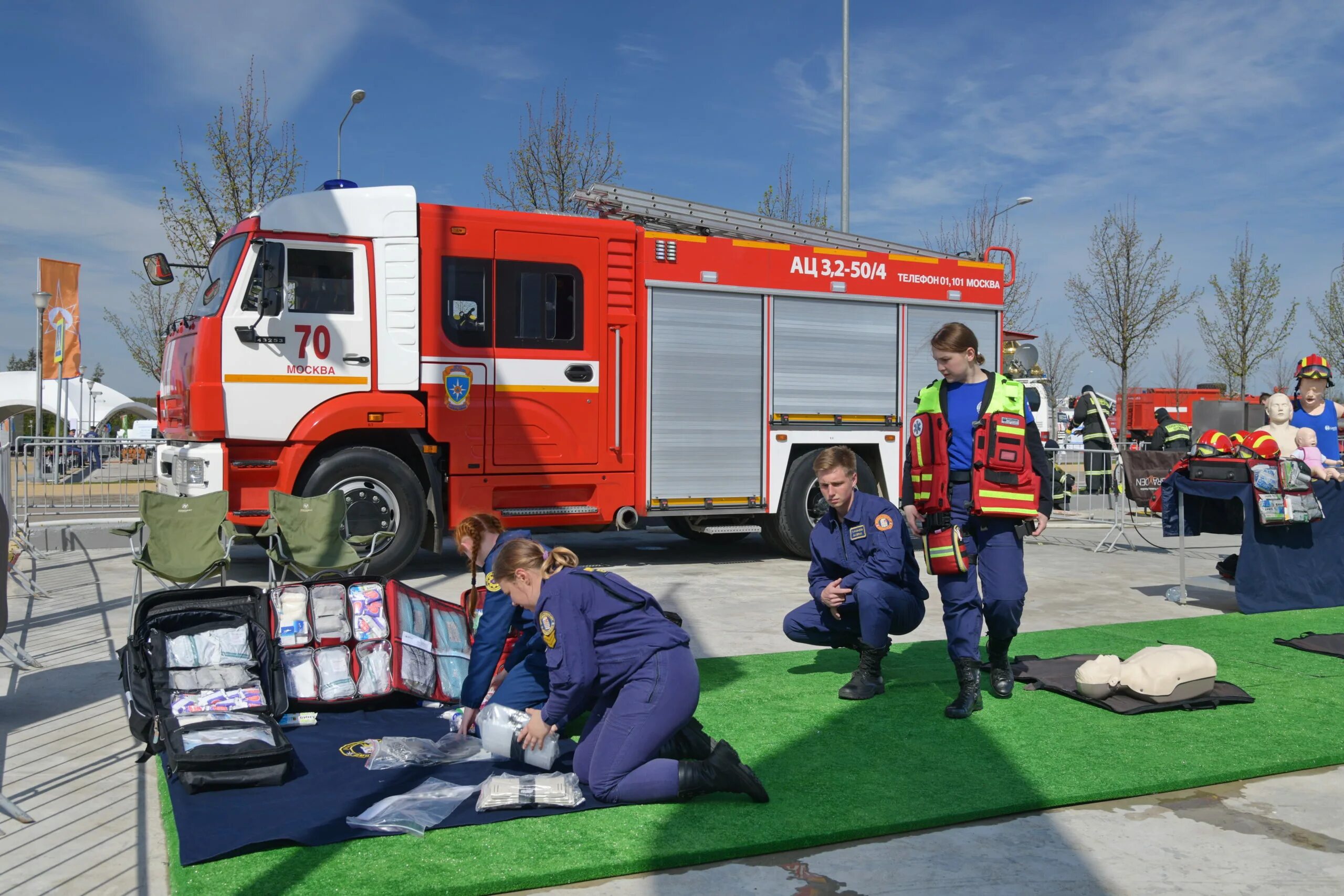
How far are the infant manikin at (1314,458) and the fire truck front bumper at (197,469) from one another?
326 inches

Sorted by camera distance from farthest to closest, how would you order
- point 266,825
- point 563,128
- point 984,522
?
1. point 563,128
2. point 984,522
3. point 266,825

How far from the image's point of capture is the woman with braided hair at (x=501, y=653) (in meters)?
4.68

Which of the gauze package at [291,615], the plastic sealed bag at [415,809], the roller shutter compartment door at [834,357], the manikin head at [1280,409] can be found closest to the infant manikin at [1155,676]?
the plastic sealed bag at [415,809]

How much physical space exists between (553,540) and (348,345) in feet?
15.0

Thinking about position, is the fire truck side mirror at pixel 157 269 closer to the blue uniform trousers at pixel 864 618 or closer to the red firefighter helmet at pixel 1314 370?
the blue uniform trousers at pixel 864 618

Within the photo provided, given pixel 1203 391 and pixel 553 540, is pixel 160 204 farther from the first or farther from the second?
pixel 1203 391

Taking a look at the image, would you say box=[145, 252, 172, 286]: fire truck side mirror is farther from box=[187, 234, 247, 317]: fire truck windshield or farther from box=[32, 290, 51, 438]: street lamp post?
box=[32, 290, 51, 438]: street lamp post

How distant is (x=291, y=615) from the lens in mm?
5289

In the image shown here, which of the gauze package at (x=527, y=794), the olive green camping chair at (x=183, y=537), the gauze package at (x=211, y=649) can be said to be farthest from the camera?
the olive green camping chair at (x=183, y=537)

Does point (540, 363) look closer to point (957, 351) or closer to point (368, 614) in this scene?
point (368, 614)

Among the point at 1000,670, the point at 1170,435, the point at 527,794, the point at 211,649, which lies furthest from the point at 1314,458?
the point at 1170,435

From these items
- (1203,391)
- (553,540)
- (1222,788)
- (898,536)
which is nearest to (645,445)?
(553,540)

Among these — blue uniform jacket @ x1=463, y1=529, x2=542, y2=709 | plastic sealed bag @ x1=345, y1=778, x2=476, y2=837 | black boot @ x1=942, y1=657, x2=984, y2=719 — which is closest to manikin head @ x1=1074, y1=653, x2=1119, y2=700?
black boot @ x1=942, y1=657, x2=984, y2=719

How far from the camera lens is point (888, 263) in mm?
10922
